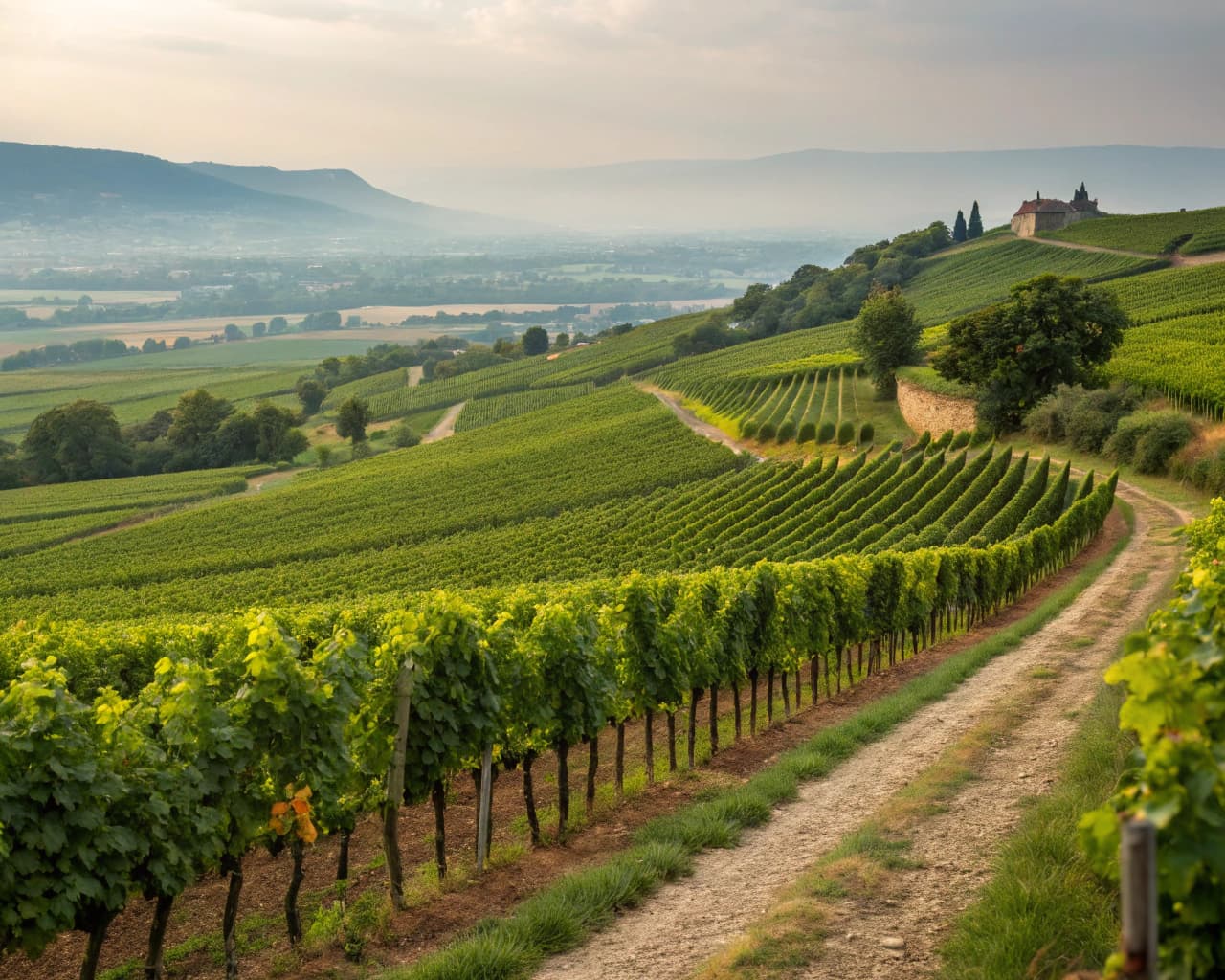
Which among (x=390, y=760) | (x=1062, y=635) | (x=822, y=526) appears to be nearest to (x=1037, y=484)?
(x=822, y=526)

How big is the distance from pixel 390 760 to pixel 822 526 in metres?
33.5

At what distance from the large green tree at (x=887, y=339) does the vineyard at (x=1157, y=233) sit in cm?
4822

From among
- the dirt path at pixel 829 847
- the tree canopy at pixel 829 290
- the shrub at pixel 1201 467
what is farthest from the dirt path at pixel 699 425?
the dirt path at pixel 829 847

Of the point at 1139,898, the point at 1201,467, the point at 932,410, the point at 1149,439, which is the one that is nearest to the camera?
the point at 1139,898

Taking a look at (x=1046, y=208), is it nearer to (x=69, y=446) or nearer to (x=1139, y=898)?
(x=69, y=446)

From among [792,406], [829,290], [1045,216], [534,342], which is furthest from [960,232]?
[792,406]

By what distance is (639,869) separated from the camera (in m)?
9.38

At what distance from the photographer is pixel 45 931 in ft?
24.7

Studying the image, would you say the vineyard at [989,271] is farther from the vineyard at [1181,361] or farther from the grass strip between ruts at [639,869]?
the grass strip between ruts at [639,869]

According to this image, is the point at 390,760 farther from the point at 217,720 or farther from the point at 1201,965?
the point at 1201,965

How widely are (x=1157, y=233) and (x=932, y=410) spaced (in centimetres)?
6772

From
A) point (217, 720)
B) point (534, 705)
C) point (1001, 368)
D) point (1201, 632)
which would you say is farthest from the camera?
point (1001, 368)

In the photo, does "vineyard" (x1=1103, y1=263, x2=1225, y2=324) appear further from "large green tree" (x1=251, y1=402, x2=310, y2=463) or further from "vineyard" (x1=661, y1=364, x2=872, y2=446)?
"large green tree" (x1=251, y1=402, x2=310, y2=463)

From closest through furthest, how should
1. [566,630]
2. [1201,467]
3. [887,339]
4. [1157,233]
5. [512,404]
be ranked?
[566,630] → [1201,467] → [887,339] → [1157,233] → [512,404]
